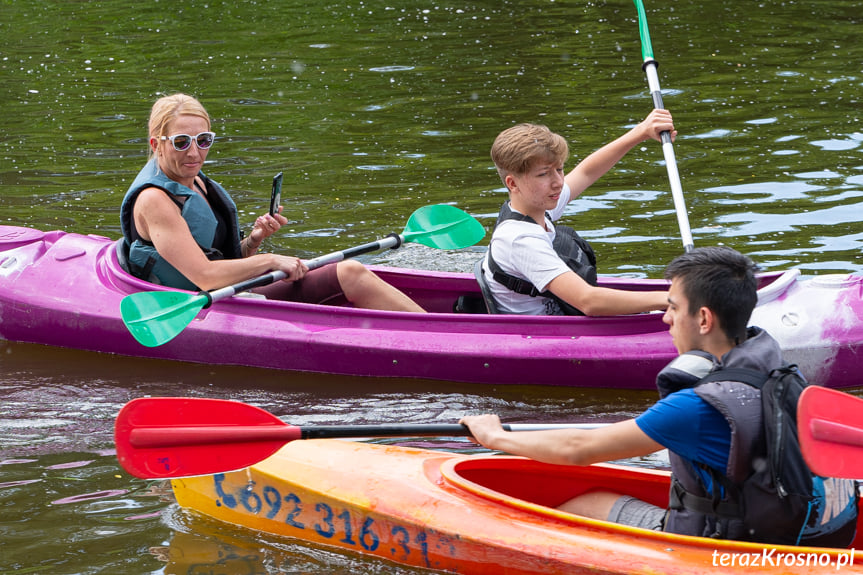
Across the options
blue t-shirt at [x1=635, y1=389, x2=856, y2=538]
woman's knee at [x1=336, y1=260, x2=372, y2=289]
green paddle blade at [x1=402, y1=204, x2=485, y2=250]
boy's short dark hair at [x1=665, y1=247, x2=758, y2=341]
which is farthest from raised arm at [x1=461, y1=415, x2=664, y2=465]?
green paddle blade at [x1=402, y1=204, x2=485, y2=250]

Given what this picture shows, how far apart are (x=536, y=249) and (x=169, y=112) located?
5.26 feet

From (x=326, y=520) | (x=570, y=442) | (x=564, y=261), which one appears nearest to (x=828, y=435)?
(x=570, y=442)

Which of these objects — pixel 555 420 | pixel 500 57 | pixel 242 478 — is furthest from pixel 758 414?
pixel 500 57

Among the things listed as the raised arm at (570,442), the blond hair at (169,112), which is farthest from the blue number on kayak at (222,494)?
the blond hair at (169,112)

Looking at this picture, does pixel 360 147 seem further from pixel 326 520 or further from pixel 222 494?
pixel 326 520

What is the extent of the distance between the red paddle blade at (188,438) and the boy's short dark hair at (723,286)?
1.24 metres

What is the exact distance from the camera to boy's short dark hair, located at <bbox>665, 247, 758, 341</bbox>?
2.64 metres

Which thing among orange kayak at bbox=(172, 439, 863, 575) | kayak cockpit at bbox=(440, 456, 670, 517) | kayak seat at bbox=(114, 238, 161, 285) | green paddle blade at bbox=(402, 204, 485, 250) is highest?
green paddle blade at bbox=(402, 204, 485, 250)

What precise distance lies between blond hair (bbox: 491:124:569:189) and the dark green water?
102cm

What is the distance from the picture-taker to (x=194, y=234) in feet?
16.1

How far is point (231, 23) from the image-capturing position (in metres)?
14.9

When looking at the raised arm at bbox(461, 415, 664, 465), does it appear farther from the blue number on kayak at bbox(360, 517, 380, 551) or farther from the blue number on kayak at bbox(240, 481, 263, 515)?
the blue number on kayak at bbox(240, 481, 263, 515)

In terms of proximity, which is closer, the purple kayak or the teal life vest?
the purple kayak

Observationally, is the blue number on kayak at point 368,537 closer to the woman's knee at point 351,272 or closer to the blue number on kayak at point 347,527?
the blue number on kayak at point 347,527
